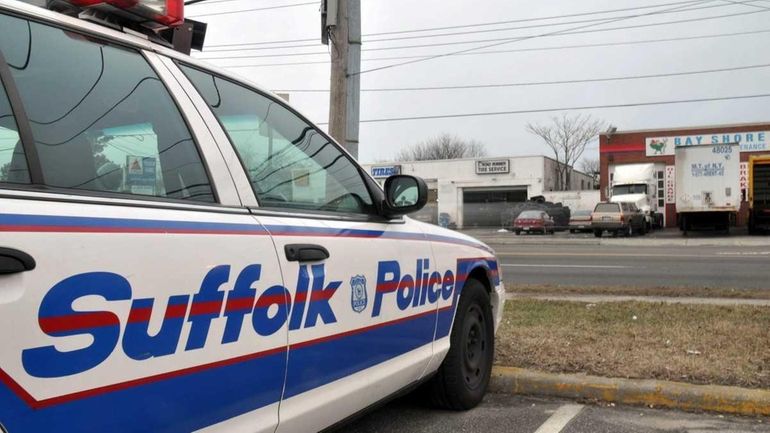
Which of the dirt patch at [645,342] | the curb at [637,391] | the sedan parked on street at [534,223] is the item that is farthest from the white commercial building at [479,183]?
the curb at [637,391]

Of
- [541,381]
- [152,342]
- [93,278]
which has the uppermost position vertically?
[93,278]

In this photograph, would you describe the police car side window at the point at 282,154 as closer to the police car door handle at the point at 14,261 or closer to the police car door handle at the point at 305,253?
the police car door handle at the point at 305,253

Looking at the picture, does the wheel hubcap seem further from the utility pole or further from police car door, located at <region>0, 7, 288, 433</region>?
the utility pole

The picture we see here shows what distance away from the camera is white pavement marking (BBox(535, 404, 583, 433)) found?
154 inches

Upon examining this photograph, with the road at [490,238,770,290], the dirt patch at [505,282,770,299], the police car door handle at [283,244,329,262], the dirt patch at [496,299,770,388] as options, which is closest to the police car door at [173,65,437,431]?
the police car door handle at [283,244,329,262]

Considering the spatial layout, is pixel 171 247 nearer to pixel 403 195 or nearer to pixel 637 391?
pixel 403 195

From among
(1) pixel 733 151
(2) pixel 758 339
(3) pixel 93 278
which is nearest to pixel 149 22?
(3) pixel 93 278

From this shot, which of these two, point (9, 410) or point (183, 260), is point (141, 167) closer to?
point (183, 260)

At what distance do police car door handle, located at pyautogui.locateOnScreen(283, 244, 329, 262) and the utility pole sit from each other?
194 inches

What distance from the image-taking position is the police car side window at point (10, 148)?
172 cm

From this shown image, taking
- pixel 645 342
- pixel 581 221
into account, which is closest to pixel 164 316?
pixel 645 342

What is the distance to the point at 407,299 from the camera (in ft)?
10.9

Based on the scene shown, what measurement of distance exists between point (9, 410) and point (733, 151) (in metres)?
29.1

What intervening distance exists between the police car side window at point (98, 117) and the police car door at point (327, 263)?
0.25m
